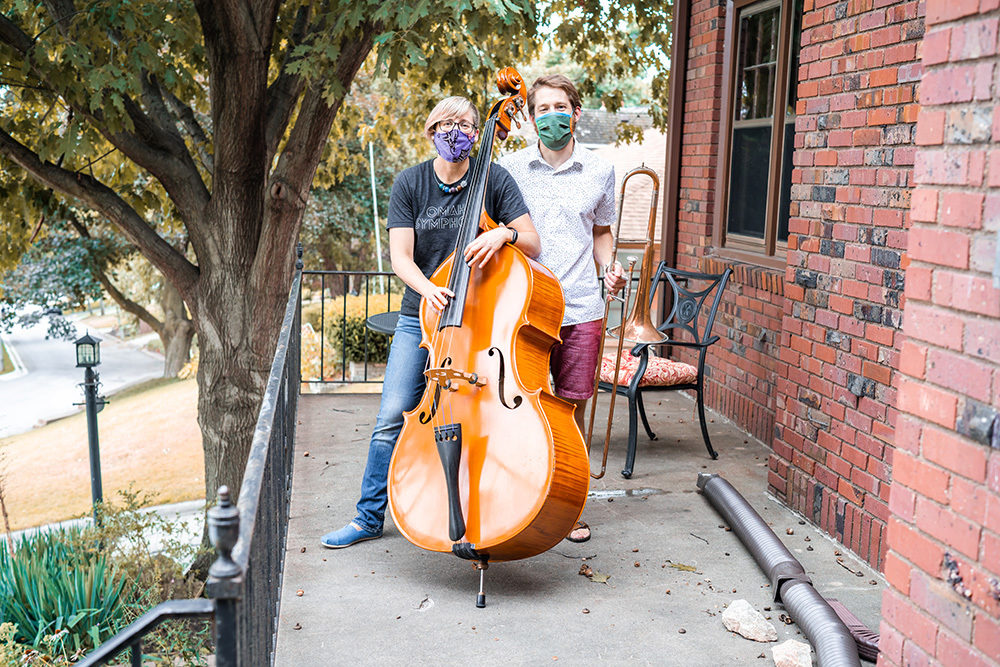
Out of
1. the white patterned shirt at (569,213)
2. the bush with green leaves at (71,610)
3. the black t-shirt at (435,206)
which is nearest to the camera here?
the black t-shirt at (435,206)

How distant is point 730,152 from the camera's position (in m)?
6.82

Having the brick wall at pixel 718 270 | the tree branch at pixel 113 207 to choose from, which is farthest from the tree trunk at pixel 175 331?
the brick wall at pixel 718 270

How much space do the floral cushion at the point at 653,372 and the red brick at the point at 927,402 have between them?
3039mm

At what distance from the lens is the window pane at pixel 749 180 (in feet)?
20.8

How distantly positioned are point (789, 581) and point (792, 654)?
1.51 ft

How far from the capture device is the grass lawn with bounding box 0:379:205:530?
1588 centimetres

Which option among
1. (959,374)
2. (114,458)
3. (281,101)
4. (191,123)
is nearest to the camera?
(959,374)

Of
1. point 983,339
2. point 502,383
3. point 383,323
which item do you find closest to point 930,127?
point 983,339

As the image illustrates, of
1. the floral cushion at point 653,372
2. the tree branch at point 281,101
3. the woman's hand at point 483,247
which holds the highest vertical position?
the tree branch at point 281,101

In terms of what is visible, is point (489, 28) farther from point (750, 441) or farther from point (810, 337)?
point (750, 441)

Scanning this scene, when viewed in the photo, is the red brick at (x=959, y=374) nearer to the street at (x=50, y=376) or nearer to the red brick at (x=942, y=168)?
the red brick at (x=942, y=168)

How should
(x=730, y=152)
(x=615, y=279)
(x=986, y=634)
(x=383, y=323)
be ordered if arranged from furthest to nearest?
(x=730, y=152), (x=383, y=323), (x=615, y=279), (x=986, y=634)

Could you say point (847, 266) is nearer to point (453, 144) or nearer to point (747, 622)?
point (747, 622)

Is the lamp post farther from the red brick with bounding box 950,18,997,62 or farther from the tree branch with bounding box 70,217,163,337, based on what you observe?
the red brick with bounding box 950,18,997,62
